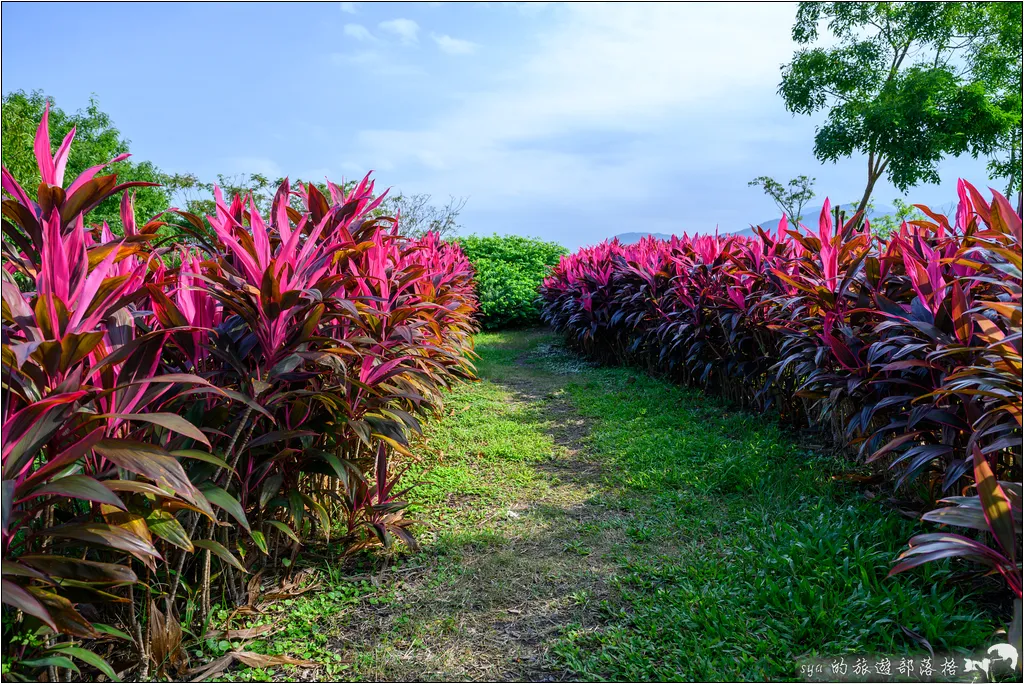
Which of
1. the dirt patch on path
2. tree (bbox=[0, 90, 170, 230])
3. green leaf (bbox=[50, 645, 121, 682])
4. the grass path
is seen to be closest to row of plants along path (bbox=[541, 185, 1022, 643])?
the grass path

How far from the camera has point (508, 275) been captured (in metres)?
10.7

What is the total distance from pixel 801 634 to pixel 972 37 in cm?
2391

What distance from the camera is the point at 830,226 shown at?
10.5 ft

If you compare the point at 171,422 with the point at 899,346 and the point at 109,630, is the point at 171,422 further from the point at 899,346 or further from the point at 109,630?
the point at 899,346

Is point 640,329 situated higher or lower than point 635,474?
higher

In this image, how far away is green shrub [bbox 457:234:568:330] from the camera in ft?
33.6

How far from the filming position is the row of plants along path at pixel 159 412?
1291 millimetres

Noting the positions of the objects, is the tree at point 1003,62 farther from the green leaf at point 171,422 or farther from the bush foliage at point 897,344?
the green leaf at point 171,422

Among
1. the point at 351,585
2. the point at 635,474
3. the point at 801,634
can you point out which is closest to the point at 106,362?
the point at 351,585

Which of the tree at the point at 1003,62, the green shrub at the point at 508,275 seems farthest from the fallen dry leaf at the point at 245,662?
the tree at the point at 1003,62

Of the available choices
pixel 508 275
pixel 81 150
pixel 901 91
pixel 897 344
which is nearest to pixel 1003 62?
pixel 901 91

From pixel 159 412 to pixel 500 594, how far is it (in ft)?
4.13

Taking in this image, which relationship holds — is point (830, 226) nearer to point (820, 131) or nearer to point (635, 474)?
point (635, 474)

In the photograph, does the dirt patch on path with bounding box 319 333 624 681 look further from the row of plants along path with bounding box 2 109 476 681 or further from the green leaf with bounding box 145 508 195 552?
the green leaf with bounding box 145 508 195 552
